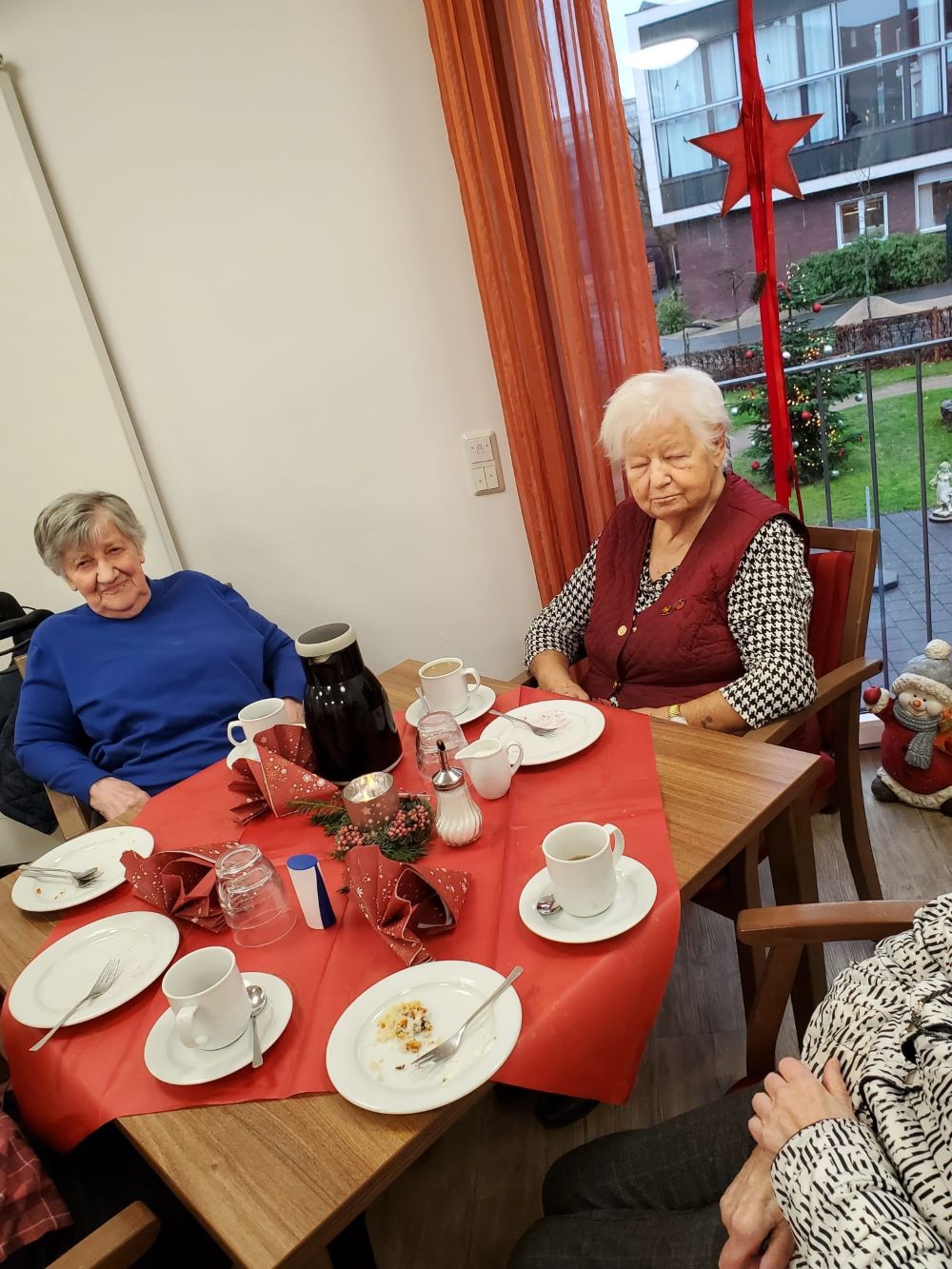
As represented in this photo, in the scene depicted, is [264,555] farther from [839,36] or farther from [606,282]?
[839,36]

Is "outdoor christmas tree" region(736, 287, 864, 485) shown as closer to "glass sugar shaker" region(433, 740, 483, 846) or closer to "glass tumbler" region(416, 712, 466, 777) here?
"glass tumbler" region(416, 712, 466, 777)

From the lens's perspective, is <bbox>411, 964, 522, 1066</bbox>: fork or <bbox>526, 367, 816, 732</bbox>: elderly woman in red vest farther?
<bbox>526, 367, 816, 732</bbox>: elderly woman in red vest

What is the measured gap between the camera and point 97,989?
1121 millimetres

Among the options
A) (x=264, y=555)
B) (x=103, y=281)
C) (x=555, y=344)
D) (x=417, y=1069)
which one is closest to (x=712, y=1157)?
(x=417, y=1069)

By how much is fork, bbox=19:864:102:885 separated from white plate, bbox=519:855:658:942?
2.47ft

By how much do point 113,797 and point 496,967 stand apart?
1.21m

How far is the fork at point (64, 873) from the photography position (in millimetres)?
1393

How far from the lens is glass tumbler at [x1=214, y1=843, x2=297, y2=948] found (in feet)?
3.75

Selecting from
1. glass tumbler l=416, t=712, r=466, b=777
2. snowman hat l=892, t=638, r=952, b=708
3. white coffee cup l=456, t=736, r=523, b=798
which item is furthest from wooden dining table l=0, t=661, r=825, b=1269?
snowman hat l=892, t=638, r=952, b=708

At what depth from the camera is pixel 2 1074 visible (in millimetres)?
1283

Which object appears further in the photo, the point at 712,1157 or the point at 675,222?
the point at 675,222

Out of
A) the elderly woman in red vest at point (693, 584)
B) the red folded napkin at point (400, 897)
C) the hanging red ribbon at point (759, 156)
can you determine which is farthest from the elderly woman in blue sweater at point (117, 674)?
the hanging red ribbon at point (759, 156)

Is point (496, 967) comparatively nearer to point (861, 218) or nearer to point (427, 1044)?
point (427, 1044)

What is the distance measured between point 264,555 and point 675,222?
5.29 feet
